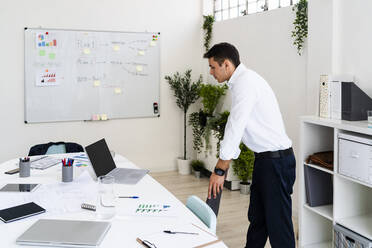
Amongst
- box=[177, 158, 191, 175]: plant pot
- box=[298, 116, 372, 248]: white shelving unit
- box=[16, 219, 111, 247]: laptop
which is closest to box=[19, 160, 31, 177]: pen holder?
box=[16, 219, 111, 247]: laptop

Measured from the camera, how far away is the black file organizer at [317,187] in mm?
3025

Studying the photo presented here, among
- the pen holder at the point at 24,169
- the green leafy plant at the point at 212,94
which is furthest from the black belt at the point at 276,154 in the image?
the green leafy plant at the point at 212,94

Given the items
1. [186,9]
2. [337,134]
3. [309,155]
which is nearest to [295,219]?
[309,155]

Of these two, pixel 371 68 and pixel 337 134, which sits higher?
pixel 371 68

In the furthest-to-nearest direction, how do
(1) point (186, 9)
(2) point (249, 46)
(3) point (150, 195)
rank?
(1) point (186, 9) → (2) point (249, 46) → (3) point (150, 195)

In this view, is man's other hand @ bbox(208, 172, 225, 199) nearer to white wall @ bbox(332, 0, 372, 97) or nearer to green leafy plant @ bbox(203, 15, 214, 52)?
white wall @ bbox(332, 0, 372, 97)

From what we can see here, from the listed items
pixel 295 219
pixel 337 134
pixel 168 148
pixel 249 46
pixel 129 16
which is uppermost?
pixel 129 16

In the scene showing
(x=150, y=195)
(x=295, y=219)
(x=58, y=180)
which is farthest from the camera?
(x=295, y=219)

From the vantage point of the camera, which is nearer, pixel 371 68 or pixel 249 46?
pixel 371 68

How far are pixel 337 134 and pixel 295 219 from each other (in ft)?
5.01

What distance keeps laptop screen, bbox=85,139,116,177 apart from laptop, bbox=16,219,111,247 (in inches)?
30.3

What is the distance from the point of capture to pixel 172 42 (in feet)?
19.0

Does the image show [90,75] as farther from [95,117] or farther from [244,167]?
[244,167]

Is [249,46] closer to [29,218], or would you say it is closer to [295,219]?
[295,219]
